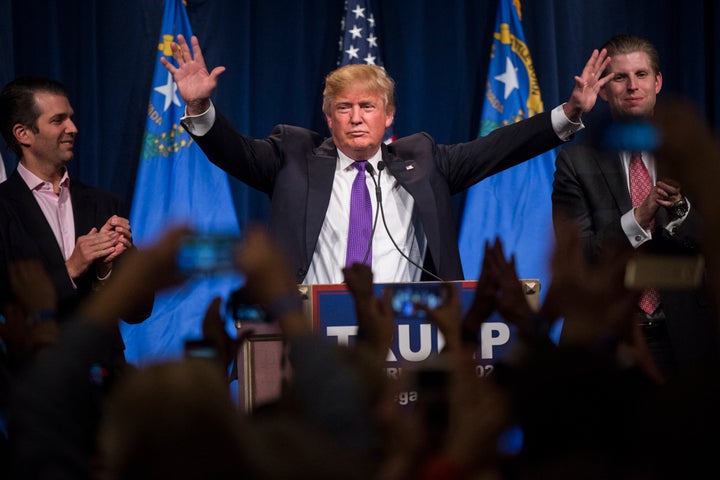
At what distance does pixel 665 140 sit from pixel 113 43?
4171 millimetres

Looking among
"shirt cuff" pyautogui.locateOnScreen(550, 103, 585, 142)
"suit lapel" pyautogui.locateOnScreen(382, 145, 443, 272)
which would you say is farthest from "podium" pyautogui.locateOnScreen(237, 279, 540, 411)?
"shirt cuff" pyautogui.locateOnScreen(550, 103, 585, 142)

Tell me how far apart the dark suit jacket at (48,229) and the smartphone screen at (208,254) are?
1.72 metres

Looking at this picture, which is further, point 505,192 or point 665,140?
point 505,192

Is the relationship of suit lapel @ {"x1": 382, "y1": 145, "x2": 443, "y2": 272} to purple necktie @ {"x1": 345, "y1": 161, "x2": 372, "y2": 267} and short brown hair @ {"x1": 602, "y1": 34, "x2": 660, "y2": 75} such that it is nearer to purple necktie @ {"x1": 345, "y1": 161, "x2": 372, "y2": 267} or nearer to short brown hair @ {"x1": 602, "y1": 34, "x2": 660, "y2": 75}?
purple necktie @ {"x1": 345, "y1": 161, "x2": 372, "y2": 267}

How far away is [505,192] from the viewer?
17.9ft

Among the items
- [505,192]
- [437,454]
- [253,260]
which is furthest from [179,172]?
[437,454]

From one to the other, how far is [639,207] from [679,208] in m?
0.13

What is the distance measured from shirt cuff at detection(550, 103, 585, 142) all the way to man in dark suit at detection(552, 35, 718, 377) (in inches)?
3.8

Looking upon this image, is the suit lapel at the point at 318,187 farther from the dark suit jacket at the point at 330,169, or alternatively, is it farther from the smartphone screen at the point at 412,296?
the smartphone screen at the point at 412,296

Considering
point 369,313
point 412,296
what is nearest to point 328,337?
point 412,296

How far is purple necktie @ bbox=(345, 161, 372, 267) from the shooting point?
3.50 m

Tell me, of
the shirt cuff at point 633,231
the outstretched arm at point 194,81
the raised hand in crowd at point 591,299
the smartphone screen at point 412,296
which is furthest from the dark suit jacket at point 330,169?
the raised hand in crowd at point 591,299

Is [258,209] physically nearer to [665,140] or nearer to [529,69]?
[529,69]

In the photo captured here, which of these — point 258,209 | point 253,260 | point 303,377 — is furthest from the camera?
point 258,209
